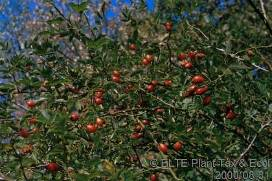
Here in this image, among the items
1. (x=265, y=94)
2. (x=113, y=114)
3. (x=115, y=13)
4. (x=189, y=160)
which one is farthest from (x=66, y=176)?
(x=115, y=13)

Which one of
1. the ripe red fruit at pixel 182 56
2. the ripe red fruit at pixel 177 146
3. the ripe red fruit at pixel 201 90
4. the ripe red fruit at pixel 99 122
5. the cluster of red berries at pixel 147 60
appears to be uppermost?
the ripe red fruit at pixel 182 56

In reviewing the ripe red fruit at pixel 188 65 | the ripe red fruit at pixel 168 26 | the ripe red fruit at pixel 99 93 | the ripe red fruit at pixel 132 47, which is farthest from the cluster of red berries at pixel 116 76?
the ripe red fruit at pixel 168 26

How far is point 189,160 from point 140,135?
313mm

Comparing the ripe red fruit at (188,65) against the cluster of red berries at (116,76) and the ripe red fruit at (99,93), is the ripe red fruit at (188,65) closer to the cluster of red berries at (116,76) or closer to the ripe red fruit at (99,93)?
the cluster of red berries at (116,76)

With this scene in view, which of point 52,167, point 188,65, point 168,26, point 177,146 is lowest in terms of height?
point 52,167

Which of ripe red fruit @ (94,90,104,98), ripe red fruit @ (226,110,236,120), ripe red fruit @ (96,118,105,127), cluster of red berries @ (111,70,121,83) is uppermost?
cluster of red berries @ (111,70,121,83)

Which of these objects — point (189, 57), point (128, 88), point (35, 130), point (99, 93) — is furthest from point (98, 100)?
point (189, 57)

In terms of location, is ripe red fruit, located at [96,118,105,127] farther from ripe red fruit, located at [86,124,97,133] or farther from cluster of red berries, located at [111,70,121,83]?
cluster of red berries, located at [111,70,121,83]

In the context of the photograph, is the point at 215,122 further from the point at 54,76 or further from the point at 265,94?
the point at 54,76

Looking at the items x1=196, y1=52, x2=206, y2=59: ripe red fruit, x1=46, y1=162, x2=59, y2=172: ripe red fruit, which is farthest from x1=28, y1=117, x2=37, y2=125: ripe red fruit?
x1=196, y1=52, x2=206, y2=59: ripe red fruit

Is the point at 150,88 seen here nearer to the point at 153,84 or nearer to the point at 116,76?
the point at 153,84

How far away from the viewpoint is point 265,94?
2947 mm

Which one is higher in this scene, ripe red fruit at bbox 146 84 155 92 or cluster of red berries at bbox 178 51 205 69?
cluster of red berries at bbox 178 51 205 69

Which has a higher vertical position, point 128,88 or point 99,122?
point 128,88
